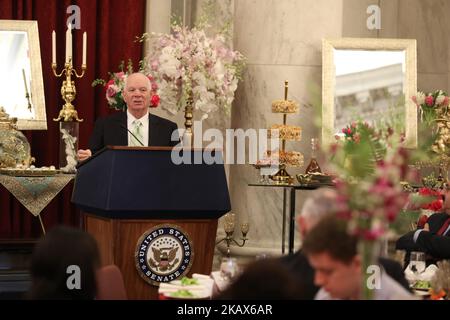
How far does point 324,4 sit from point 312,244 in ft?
18.6

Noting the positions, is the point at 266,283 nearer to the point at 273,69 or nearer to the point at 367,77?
the point at 273,69

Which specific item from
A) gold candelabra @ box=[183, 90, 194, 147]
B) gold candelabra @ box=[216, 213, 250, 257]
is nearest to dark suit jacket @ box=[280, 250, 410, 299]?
gold candelabra @ box=[183, 90, 194, 147]

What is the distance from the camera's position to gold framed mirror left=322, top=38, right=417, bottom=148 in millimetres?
7992

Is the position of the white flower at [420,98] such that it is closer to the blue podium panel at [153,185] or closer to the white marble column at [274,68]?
the white marble column at [274,68]

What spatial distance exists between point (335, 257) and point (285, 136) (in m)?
4.99

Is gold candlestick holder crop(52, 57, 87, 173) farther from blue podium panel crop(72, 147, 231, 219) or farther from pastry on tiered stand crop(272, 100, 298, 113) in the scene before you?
blue podium panel crop(72, 147, 231, 219)

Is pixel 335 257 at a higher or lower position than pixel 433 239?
higher

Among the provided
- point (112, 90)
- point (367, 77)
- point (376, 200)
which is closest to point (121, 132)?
point (112, 90)

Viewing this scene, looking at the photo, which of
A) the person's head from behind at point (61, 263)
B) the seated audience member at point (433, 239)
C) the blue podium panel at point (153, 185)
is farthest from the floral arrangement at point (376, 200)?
the seated audience member at point (433, 239)

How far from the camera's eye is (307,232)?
2.63m

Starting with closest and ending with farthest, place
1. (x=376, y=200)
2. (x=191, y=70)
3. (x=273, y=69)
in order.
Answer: (x=376, y=200) < (x=191, y=70) < (x=273, y=69)
